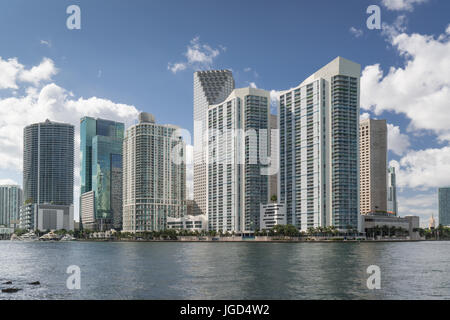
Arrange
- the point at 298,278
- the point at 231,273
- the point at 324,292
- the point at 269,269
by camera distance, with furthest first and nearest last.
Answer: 1. the point at 269,269
2. the point at 231,273
3. the point at 298,278
4. the point at 324,292

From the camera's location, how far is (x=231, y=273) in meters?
94.2

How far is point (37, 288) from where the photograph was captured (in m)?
75.1

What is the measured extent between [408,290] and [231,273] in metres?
35.1

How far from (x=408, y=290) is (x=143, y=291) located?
40.1m
